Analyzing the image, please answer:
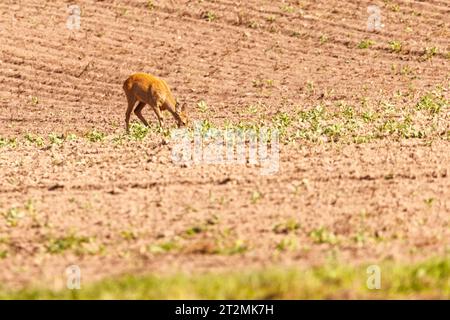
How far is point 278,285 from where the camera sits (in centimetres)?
808

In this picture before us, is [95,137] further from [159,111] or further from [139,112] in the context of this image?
[139,112]

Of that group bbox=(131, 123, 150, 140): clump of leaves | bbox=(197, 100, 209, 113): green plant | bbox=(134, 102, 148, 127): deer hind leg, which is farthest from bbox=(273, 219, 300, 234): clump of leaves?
bbox=(197, 100, 209, 113): green plant

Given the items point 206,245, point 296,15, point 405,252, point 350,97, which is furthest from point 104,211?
point 296,15

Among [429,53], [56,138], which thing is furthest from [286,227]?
[429,53]

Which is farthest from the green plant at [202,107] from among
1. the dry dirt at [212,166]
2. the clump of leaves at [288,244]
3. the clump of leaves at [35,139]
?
the clump of leaves at [288,244]

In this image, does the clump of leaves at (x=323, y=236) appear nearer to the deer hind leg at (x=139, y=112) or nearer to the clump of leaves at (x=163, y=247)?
the clump of leaves at (x=163, y=247)

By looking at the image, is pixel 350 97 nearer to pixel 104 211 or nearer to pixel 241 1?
pixel 241 1

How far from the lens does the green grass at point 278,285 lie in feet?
26.2

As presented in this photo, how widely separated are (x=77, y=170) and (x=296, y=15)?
14426 mm

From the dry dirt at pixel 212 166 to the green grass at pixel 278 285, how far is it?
41 cm

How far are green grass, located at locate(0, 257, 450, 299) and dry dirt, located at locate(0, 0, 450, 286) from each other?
0.41 meters

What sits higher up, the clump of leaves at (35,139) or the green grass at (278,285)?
the clump of leaves at (35,139)

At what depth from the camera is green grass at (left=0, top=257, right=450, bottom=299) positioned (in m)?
7.99

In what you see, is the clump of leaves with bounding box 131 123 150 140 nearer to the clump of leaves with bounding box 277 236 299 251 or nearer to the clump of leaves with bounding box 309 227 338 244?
the clump of leaves with bounding box 309 227 338 244
